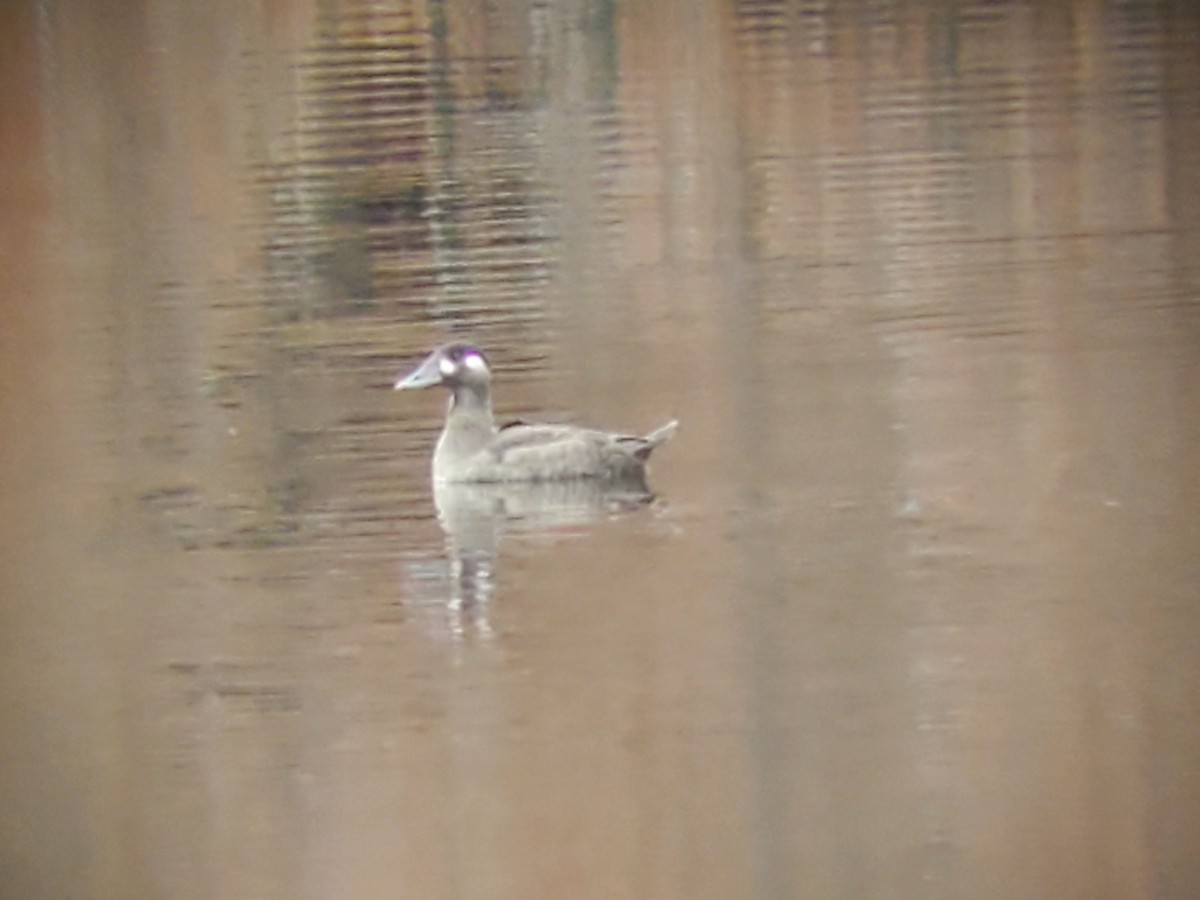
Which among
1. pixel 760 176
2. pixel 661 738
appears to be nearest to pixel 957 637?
pixel 661 738

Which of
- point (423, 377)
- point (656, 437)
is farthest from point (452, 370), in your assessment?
point (656, 437)

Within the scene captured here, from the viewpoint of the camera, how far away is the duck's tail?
1.04 metres

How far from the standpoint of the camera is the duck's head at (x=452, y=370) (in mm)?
1034

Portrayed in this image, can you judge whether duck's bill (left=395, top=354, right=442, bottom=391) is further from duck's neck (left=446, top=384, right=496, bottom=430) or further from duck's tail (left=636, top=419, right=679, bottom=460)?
duck's tail (left=636, top=419, right=679, bottom=460)

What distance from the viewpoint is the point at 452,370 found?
3.40 ft

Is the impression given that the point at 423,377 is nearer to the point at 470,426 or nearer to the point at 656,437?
the point at 470,426

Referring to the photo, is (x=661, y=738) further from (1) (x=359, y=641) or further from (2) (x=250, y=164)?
(2) (x=250, y=164)

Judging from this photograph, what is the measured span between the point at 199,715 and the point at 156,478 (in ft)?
0.51

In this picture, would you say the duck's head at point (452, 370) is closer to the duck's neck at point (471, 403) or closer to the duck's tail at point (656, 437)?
the duck's neck at point (471, 403)

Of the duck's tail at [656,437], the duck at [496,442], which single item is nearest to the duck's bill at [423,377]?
the duck at [496,442]

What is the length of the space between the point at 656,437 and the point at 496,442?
10cm

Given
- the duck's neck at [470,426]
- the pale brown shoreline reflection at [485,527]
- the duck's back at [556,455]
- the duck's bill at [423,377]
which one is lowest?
the pale brown shoreline reflection at [485,527]

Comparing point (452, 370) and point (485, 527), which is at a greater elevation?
point (452, 370)

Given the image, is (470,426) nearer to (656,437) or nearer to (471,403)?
(471,403)
